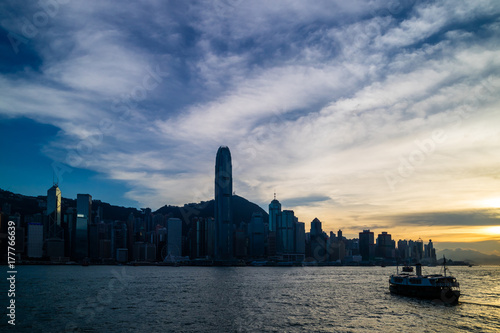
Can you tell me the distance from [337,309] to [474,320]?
27601 millimetres

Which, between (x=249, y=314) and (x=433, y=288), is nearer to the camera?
(x=249, y=314)

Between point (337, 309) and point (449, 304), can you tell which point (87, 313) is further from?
point (449, 304)

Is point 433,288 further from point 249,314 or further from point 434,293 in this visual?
point 249,314

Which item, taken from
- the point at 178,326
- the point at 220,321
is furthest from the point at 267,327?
the point at 178,326

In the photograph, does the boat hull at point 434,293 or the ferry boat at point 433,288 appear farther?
the ferry boat at point 433,288

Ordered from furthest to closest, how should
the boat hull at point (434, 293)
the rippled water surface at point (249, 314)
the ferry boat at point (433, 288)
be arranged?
the ferry boat at point (433, 288)
the boat hull at point (434, 293)
the rippled water surface at point (249, 314)

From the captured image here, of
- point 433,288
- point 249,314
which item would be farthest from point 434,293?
point 249,314

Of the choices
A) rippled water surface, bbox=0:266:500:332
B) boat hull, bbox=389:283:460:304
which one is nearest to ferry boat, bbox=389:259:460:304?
boat hull, bbox=389:283:460:304

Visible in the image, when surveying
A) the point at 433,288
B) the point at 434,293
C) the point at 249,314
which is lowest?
the point at 434,293

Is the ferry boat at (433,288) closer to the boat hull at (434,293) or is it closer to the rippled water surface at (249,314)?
the boat hull at (434,293)

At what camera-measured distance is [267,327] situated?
218ft

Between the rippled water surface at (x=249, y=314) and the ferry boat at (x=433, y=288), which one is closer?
the rippled water surface at (x=249, y=314)

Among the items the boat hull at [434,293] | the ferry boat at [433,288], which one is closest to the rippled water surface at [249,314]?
the boat hull at [434,293]

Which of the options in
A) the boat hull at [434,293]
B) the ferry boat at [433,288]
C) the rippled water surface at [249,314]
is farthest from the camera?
the ferry boat at [433,288]
